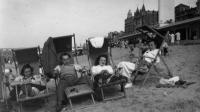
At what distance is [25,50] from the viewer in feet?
20.8

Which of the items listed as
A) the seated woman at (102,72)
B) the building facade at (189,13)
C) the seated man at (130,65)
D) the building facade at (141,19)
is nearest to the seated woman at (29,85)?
the seated woman at (102,72)

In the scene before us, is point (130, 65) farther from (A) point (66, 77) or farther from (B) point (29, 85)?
(B) point (29, 85)

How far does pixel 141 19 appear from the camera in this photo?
5559 cm

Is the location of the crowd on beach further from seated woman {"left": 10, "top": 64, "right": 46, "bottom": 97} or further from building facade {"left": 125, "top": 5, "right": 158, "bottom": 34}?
building facade {"left": 125, "top": 5, "right": 158, "bottom": 34}

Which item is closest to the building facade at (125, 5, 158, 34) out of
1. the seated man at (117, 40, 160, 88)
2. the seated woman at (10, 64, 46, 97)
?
the seated man at (117, 40, 160, 88)

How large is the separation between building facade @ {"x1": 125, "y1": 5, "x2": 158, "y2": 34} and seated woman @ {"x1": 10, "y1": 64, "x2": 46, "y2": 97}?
41.3 m

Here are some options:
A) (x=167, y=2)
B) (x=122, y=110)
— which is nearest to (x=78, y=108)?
(x=122, y=110)

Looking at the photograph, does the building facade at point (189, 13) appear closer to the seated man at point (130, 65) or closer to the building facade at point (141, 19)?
the building facade at point (141, 19)

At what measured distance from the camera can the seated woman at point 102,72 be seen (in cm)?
495

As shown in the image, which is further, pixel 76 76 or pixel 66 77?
pixel 76 76

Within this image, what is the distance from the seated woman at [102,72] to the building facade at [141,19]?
133 feet

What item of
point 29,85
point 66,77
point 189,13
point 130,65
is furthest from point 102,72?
point 189,13

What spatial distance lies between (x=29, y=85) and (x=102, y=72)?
1.70 meters

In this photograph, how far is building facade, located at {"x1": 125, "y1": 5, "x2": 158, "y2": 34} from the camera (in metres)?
49.2
